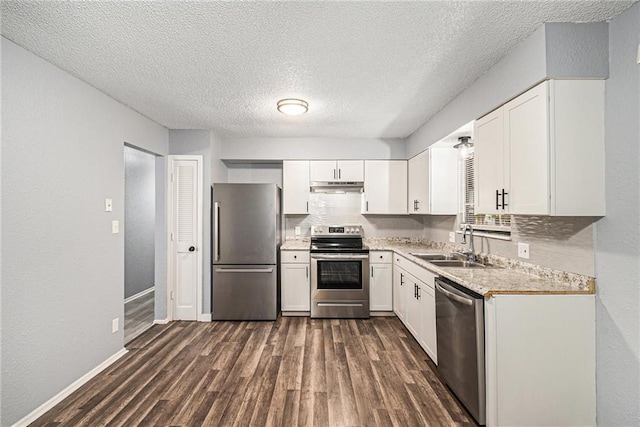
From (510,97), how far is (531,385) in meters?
1.87

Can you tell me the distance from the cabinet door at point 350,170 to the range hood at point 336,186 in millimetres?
60

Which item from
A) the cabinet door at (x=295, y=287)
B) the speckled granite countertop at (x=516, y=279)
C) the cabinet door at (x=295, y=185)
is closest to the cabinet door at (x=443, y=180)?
the speckled granite countertop at (x=516, y=279)

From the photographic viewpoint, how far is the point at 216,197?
12.9 feet

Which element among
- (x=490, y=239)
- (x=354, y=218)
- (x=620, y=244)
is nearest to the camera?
(x=620, y=244)

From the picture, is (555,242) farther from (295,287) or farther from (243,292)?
(243,292)

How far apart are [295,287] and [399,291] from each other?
138 cm

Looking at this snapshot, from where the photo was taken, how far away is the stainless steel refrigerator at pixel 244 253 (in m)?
3.93

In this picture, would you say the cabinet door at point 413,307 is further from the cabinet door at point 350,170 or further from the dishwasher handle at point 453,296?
the cabinet door at point 350,170

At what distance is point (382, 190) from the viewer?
14.4 ft

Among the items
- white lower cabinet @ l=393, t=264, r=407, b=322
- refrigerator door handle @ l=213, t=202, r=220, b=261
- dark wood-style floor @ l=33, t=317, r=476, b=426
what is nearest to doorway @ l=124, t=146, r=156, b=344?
refrigerator door handle @ l=213, t=202, r=220, b=261

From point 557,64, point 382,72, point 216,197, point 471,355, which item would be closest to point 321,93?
point 382,72

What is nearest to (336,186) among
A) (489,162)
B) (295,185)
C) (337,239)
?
(295,185)

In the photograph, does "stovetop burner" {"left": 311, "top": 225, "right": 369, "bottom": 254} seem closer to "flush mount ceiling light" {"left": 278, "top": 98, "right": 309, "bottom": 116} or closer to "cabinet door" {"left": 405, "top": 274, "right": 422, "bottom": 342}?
"cabinet door" {"left": 405, "top": 274, "right": 422, "bottom": 342}

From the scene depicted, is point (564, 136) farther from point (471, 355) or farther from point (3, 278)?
point (3, 278)
